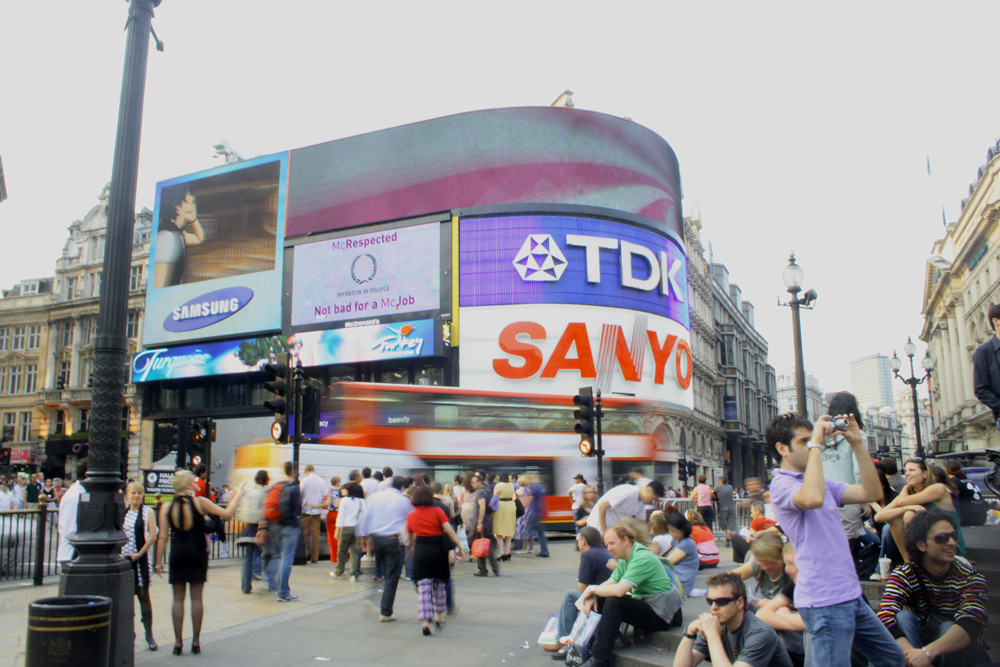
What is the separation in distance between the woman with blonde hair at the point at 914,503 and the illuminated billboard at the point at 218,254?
134ft

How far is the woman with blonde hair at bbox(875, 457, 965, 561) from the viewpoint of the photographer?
18.0ft

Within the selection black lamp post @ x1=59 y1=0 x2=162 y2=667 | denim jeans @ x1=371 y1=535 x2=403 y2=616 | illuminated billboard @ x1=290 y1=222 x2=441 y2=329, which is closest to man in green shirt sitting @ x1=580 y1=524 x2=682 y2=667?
denim jeans @ x1=371 y1=535 x2=403 y2=616

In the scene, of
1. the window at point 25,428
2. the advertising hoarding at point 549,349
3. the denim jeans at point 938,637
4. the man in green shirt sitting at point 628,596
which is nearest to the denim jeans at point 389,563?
the man in green shirt sitting at point 628,596

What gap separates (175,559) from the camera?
7.69 m

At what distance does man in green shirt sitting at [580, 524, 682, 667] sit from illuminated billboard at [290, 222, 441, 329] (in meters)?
33.3

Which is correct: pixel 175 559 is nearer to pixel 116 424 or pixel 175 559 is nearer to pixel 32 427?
pixel 116 424

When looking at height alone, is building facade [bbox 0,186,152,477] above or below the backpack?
above

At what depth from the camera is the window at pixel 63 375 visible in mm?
54625

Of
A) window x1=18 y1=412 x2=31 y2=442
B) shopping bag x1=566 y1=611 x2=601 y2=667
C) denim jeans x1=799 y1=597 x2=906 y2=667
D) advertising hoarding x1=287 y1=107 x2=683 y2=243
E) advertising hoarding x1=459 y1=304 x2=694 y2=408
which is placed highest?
advertising hoarding x1=287 y1=107 x2=683 y2=243

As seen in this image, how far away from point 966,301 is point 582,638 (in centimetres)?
7247

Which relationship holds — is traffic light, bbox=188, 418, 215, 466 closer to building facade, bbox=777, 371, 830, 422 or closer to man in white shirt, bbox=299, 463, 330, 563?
man in white shirt, bbox=299, 463, 330, 563

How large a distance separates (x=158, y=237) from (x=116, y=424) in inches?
1885

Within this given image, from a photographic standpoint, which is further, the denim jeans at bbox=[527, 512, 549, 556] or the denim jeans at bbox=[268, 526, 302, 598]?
the denim jeans at bbox=[527, 512, 549, 556]

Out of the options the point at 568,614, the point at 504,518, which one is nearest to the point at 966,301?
the point at 504,518
